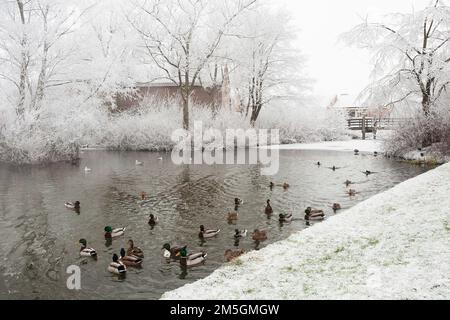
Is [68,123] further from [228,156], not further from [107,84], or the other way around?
[228,156]

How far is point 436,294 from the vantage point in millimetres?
5855

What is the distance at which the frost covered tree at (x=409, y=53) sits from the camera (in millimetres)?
25000

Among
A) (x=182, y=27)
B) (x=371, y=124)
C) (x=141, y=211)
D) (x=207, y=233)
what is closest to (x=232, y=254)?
(x=207, y=233)

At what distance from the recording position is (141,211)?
43.7 ft

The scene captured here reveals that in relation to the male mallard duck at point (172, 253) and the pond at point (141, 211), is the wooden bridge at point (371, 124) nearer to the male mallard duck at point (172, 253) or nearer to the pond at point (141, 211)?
the pond at point (141, 211)

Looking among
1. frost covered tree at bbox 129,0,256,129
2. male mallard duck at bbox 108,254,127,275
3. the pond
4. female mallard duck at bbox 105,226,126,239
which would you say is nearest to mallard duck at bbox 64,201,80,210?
the pond

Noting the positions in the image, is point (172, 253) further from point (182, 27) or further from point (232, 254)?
point (182, 27)

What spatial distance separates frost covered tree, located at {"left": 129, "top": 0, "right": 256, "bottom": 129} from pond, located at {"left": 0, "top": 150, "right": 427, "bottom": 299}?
1227cm

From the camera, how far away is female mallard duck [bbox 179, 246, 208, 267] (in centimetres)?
843

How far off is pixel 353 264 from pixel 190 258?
3279 millimetres

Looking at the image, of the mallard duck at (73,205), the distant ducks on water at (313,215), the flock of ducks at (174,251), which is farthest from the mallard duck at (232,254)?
the mallard duck at (73,205)

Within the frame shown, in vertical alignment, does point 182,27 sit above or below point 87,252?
above

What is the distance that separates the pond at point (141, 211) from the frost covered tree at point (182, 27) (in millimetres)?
12269

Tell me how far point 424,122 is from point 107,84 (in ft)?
70.0
